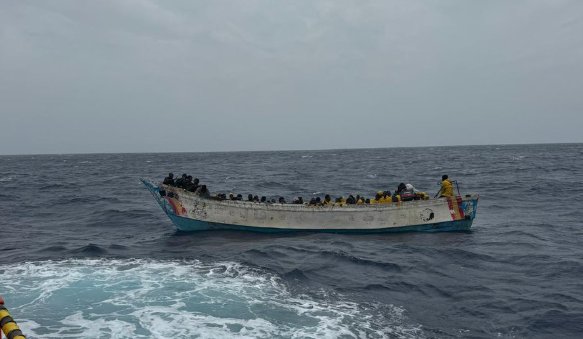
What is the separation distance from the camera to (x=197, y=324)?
1166 centimetres

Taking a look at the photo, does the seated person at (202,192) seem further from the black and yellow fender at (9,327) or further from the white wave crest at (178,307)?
the black and yellow fender at (9,327)

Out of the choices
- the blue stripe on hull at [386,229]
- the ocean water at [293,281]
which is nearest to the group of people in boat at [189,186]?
the blue stripe on hull at [386,229]

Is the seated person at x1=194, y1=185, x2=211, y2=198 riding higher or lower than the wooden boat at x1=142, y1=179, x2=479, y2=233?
higher

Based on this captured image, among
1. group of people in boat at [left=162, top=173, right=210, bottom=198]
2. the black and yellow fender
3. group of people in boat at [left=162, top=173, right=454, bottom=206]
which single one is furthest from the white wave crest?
group of people in boat at [left=162, top=173, right=210, bottom=198]

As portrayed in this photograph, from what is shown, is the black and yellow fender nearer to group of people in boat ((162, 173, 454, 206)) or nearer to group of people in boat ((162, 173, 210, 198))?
group of people in boat ((162, 173, 454, 206))

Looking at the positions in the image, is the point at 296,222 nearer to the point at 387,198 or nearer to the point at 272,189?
the point at 387,198

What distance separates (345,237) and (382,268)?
5561 millimetres

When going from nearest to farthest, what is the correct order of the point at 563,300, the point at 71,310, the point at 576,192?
the point at 71,310, the point at 563,300, the point at 576,192

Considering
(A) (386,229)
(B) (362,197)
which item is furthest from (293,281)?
(B) (362,197)

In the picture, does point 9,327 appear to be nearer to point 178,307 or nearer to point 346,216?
point 178,307

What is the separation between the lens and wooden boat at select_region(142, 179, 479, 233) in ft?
75.7

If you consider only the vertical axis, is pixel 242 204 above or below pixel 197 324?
above

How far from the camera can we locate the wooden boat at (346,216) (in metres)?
23.1

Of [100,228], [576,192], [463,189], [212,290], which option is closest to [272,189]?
[463,189]
